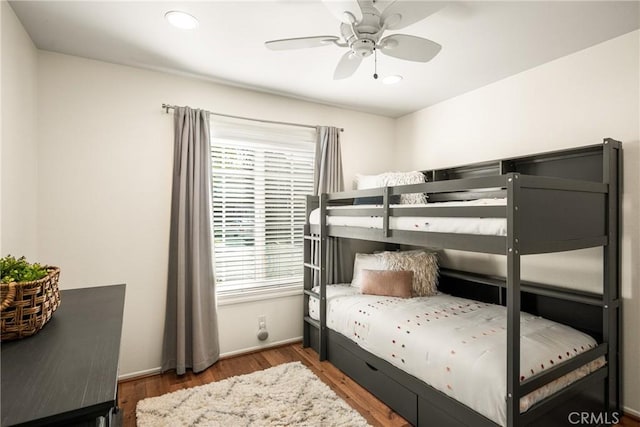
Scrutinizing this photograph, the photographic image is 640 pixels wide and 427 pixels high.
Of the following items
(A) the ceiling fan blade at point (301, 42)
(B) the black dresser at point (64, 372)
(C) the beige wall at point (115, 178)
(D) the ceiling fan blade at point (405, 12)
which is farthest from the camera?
(C) the beige wall at point (115, 178)

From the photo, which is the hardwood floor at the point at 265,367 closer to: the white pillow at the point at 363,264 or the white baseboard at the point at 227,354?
the white baseboard at the point at 227,354

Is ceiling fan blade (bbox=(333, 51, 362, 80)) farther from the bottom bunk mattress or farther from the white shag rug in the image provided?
the white shag rug

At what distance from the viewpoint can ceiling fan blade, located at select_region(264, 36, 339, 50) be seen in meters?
1.65

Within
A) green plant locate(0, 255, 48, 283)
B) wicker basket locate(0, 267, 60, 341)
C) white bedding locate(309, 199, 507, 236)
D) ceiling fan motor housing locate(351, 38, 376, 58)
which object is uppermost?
ceiling fan motor housing locate(351, 38, 376, 58)

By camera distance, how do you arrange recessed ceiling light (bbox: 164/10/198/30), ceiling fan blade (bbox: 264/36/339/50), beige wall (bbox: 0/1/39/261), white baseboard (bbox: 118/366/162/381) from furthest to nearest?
white baseboard (bbox: 118/366/162/381) → recessed ceiling light (bbox: 164/10/198/30) → beige wall (bbox: 0/1/39/261) → ceiling fan blade (bbox: 264/36/339/50)

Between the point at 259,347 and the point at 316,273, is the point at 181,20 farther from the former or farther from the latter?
the point at 259,347

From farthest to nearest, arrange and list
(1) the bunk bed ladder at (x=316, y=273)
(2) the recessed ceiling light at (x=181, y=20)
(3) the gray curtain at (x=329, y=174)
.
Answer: (3) the gray curtain at (x=329, y=174)
(1) the bunk bed ladder at (x=316, y=273)
(2) the recessed ceiling light at (x=181, y=20)

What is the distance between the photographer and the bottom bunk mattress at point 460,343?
163 centimetres

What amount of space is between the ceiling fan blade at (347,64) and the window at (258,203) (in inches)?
51.9

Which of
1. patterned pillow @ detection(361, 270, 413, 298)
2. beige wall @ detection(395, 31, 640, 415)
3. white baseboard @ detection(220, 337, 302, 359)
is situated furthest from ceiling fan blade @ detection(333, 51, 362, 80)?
white baseboard @ detection(220, 337, 302, 359)

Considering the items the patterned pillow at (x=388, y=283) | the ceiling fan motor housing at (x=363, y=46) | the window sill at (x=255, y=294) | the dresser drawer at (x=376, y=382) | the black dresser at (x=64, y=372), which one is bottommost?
the dresser drawer at (x=376, y=382)

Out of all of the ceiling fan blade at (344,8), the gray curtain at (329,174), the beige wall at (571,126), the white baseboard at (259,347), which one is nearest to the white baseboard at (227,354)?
the white baseboard at (259,347)

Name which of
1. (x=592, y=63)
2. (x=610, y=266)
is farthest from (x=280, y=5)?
(x=610, y=266)

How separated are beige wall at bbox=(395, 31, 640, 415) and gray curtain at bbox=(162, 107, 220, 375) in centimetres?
242
